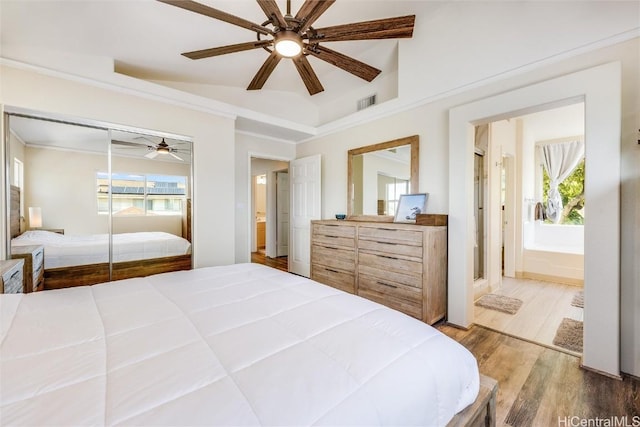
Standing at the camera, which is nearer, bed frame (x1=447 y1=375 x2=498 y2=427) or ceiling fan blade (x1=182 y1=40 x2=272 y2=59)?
bed frame (x1=447 y1=375 x2=498 y2=427)

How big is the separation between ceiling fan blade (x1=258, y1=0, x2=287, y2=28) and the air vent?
7.87 feet

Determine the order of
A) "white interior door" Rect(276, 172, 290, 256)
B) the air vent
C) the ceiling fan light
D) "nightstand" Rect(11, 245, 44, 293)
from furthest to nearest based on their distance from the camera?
"white interior door" Rect(276, 172, 290, 256) → the air vent → "nightstand" Rect(11, 245, 44, 293) → the ceiling fan light

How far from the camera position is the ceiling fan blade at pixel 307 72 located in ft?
6.64

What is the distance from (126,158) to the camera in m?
2.81

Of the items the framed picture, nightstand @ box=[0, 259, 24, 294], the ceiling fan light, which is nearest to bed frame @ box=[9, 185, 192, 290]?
nightstand @ box=[0, 259, 24, 294]

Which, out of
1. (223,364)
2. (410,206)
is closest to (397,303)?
(410,206)

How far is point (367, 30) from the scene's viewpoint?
179 cm

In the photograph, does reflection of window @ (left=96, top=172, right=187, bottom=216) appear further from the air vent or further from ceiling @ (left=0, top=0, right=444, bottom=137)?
the air vent

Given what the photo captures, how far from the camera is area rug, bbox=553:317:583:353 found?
221cm

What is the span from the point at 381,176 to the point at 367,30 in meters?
1.92

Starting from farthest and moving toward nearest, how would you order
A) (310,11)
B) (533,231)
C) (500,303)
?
(533,231) → (500,303) → (310,11)

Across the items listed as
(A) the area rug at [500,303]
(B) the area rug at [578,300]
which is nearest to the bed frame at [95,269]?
(A) the area rug at [500,303]

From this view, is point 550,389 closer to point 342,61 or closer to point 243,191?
point 342,61

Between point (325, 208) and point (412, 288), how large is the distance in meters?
2.11
